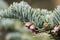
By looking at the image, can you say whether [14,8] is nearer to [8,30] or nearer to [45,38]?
[45,38]

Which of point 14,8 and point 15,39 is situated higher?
point 14,8

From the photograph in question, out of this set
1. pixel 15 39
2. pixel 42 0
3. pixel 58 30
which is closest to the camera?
pixel 58 30

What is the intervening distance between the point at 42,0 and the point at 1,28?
0.28 metres

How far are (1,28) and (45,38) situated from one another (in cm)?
64

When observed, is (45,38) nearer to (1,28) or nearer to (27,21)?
(27,21)

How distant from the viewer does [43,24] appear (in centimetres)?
25

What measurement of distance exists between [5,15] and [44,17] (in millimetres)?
65

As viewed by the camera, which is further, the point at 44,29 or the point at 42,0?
the point at 42,0

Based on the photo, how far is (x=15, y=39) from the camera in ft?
2.66

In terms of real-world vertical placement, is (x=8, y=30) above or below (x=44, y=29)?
below

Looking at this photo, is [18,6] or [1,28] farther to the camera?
[1,28]

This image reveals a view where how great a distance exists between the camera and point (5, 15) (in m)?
0.27

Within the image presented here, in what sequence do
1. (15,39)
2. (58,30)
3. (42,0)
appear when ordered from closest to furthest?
(58,30)
(15,39)
(42,0)

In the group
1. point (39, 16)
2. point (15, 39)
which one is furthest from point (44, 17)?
point (15, 39)
